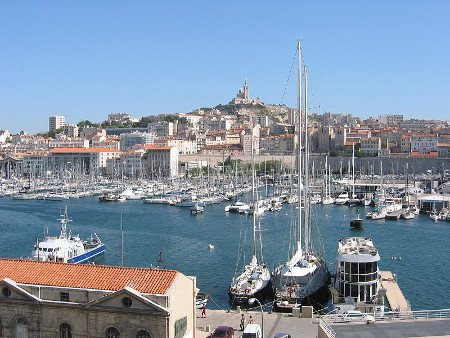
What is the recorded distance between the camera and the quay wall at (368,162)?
77.1 metres

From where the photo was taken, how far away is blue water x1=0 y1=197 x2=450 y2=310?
23297 mm

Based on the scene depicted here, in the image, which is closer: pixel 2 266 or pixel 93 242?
pixel 2 266

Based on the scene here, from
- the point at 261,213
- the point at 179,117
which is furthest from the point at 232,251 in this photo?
the point at 179,117

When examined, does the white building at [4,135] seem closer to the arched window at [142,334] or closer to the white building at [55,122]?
the white building at [55,122]

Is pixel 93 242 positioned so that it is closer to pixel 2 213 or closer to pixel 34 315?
pixel 34 315

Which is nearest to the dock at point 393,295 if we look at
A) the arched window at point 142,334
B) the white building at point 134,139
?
the arched window at point 142,334

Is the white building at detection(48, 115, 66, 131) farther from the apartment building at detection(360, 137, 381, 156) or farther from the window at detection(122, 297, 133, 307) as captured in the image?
the window at detection(122, 297, 133, 307)

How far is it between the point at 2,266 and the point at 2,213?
36.4 meters

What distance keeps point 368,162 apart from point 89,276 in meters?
72.6

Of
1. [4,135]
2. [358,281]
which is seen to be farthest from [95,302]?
[4,135]

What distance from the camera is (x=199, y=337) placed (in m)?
13.4

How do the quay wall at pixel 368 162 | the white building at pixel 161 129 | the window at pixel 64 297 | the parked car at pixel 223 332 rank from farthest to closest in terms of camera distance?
the white building at pixel 161 129, the quay wall at pixel 368 162, the parked car at pixel 223 332, the window at pixel 64 297

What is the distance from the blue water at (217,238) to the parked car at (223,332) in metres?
5.22

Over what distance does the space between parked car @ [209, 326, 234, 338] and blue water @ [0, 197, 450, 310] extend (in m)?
5.22
